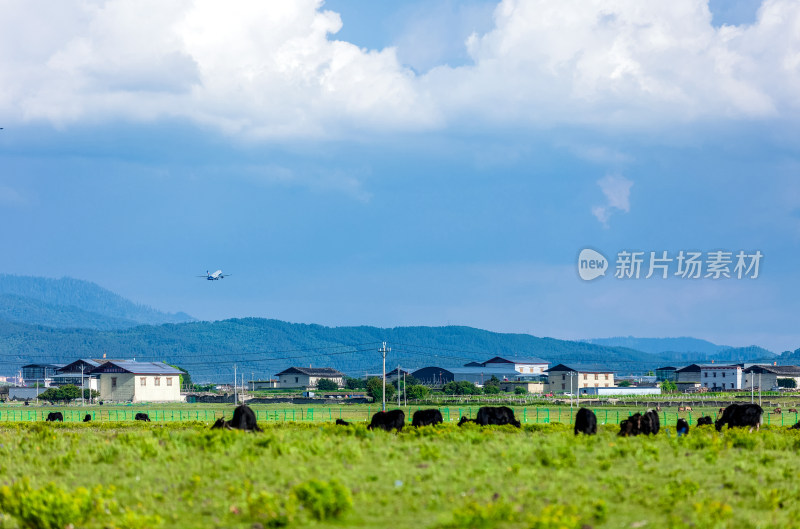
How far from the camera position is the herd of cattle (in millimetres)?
33344

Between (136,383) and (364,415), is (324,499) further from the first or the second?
(136,383)

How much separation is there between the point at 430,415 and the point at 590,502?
68.5 feet

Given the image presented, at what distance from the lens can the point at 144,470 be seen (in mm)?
22734

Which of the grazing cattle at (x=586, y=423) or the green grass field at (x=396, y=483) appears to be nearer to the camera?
the green grass field at (x=396, y=483)

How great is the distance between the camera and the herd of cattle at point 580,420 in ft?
109

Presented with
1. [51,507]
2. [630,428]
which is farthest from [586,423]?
[51,507]

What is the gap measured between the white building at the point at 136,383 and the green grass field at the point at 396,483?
12513 cm

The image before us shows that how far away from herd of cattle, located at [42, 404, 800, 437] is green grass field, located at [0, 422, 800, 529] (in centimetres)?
503

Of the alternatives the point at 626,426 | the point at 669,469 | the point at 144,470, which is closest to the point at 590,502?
the point at 669,469

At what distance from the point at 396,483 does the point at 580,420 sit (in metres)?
15.5

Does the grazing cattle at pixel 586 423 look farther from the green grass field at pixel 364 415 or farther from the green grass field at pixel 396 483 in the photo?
the green grass field at pixel 364 415

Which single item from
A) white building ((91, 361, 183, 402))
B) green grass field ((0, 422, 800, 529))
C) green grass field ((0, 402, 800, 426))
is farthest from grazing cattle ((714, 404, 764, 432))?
white building ((91, 361, 183, 402))

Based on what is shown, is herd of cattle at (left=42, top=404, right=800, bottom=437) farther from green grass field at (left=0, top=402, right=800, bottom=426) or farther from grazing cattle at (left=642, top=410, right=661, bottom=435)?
green grass field at (left=0, top=402, right=800, bottom=426)

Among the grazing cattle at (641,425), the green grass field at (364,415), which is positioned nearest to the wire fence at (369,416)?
the green grass field at (364,415)
